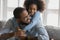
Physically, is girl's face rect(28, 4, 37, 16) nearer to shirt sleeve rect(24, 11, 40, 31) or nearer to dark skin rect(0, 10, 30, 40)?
shirt sleeve rect(24, 11, 40, 31)

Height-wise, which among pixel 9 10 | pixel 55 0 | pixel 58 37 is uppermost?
pixel 55 0

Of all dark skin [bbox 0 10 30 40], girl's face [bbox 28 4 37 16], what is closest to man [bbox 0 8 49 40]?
dark skin [bbox 0 10 30 40]

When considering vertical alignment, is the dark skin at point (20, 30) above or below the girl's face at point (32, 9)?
below

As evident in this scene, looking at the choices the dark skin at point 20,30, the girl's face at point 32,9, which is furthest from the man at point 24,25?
the girl's face at point 32,9

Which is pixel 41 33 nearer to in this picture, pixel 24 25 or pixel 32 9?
pixel 24 25

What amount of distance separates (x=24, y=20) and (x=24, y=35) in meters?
0.13

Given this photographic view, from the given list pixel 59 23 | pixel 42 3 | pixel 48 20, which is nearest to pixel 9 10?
pixel 48 20

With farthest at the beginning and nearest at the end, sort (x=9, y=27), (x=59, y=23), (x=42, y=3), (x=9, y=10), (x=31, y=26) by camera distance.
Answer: (x=9, y=10), (x=59, y=23), (x=42, y=3), (x=9, y=27), (x=31, y=26)

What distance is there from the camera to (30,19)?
1.39 metres

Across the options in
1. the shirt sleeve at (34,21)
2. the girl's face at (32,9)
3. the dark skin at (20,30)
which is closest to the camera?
the dark skin at (20,30)

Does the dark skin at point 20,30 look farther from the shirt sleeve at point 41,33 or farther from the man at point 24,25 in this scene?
the shirt sleeve at point 41,33

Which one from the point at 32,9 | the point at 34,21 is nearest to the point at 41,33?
the point at 34,21

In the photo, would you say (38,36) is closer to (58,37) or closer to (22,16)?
(22,16)

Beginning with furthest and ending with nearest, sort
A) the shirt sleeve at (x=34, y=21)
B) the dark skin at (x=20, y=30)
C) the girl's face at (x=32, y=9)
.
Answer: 1. the girl's face at (x=32, y=9)
2. the shirt sleeve at (x=34, y=21)
3. the dark skin at (x=20, y=30)
